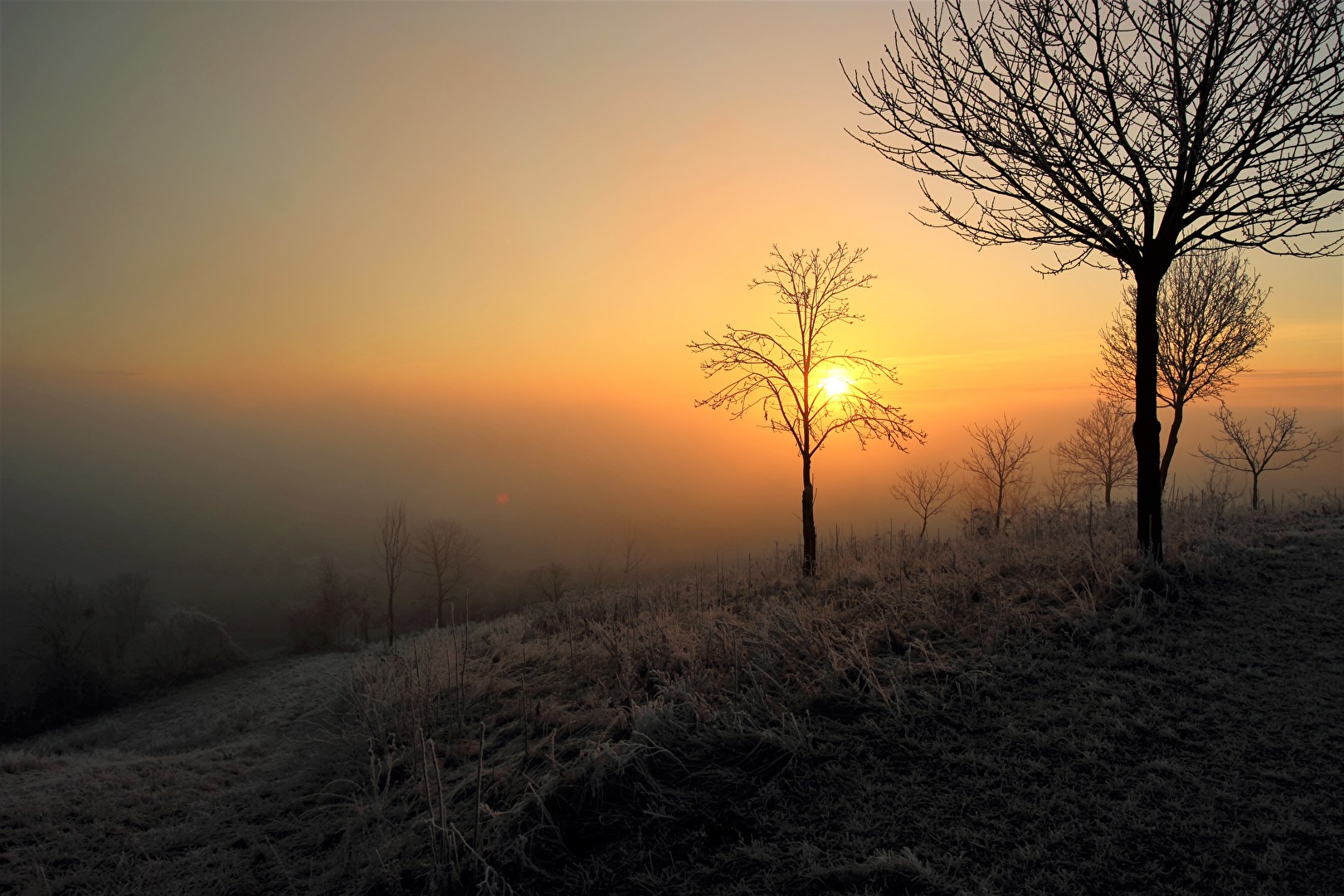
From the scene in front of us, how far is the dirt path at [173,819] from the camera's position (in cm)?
457

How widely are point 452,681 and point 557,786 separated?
11.5ft

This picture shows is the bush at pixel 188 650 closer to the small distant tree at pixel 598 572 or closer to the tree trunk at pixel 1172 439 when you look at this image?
the small distant tree at pixel 598 572

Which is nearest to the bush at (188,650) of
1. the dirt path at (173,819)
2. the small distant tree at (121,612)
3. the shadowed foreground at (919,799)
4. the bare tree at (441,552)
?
the small distant tree at (121,612)

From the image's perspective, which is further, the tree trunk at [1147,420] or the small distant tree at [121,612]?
the small distant tree at [121,612]

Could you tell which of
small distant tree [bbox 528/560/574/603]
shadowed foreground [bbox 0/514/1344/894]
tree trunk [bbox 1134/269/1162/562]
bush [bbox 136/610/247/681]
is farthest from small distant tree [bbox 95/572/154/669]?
tree trunk [bbox 1134/269/1162/562]

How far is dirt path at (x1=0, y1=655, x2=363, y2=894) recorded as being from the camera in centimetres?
457

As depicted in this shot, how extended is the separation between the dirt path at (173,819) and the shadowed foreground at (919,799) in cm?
3

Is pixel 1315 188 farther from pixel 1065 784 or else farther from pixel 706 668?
pixel 706 668

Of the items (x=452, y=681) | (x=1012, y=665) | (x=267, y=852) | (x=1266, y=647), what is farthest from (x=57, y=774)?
(x=1266, y=647)

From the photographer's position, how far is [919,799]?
3.57m

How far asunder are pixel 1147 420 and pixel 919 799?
5656mm

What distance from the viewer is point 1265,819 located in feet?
10.5

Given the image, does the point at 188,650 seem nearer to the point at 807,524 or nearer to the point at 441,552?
the point at 441,552

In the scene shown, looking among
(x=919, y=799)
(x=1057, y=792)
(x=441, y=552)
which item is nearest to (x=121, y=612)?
(x=441, y=552)
